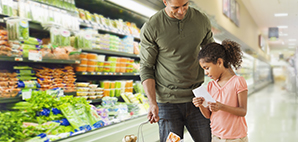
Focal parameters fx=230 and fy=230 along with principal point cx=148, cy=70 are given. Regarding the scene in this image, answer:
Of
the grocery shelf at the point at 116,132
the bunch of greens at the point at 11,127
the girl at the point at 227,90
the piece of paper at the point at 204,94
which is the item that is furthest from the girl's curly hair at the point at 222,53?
the bunch of greens at the point at 11,127

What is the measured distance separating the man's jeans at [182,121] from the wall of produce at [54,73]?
1.24 meters

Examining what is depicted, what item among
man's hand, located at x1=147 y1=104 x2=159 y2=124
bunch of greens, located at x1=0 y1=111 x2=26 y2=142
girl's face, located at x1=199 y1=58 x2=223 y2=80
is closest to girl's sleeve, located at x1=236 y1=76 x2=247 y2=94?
girl's face, located at x1=199 y1=58 x2=223 y2=80

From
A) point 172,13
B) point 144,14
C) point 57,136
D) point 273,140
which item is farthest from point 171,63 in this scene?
point 273,140

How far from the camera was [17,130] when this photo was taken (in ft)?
6.99

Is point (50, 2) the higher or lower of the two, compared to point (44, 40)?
higher

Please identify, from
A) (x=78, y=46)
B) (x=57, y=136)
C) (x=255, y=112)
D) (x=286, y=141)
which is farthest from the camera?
(x=255, y=112)

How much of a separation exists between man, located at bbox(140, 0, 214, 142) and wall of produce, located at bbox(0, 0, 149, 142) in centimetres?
129

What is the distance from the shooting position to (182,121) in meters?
1.68

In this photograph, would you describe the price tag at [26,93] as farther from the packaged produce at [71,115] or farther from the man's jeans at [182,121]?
the man's jeans at [182,121]

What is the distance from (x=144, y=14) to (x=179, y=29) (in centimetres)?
228

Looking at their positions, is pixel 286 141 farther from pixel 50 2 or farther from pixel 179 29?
pixel 50 2

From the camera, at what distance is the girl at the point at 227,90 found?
1.44 metres

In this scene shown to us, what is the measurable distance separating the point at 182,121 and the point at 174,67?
41 cm

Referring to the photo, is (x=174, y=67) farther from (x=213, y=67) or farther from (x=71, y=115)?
(x=71, y=115)
